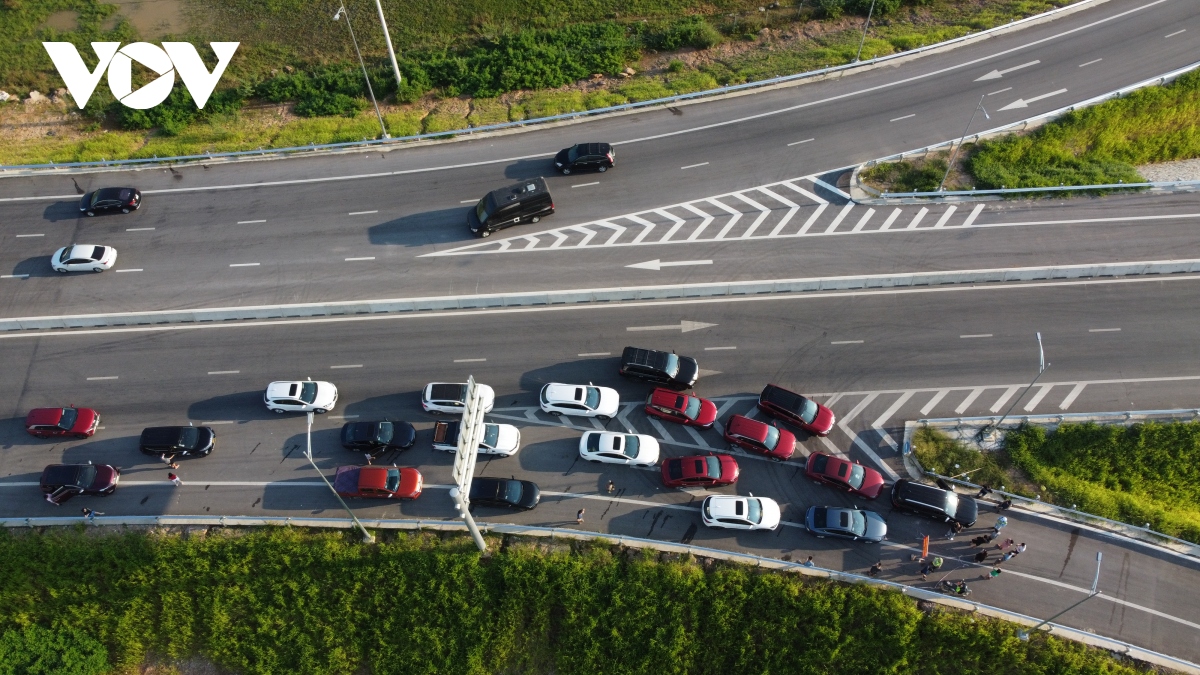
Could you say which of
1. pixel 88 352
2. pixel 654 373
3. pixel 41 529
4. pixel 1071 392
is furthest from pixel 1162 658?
pixel 88 352

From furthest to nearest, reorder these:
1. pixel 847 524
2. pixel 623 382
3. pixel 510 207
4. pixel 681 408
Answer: pixel 510 207, pixel 623 382, pixel 681 408, pixel 847 524

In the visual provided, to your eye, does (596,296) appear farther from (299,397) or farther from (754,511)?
(299,397)

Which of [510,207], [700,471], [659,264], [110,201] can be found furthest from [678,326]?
[110,201]

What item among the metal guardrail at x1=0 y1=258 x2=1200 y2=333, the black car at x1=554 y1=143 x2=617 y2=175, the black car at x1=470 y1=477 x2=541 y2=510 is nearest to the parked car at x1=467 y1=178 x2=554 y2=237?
the black car at x1=554 y1=143 x2=617 y2=175

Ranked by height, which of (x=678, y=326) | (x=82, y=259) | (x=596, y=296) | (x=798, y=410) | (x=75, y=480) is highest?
(x=596, y=296)

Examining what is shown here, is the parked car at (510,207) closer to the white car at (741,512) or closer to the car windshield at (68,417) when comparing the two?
the white car at (741,512)

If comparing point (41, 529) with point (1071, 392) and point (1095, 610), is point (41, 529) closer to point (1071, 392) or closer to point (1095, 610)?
point (1095, 610)

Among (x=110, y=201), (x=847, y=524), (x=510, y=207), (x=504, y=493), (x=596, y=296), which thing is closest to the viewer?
(x=847, y=524)
